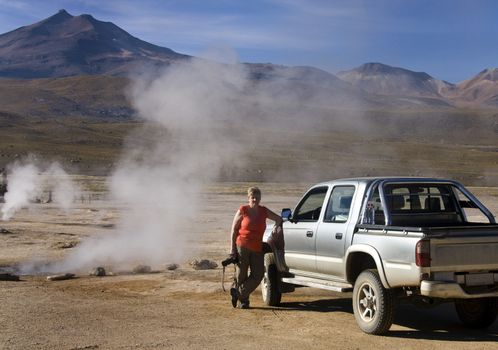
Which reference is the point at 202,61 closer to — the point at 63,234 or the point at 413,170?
the point at 63,234

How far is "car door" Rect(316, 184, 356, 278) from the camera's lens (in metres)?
10.0

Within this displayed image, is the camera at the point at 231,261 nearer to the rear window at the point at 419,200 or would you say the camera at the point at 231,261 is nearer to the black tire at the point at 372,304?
the black tire at the point at 372,304

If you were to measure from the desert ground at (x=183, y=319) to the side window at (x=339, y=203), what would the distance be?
1475mm

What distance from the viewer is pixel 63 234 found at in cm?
2572

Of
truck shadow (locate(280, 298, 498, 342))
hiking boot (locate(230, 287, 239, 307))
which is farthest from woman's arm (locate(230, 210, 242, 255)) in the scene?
truck shadow (locate(280, 298, 498, 342))

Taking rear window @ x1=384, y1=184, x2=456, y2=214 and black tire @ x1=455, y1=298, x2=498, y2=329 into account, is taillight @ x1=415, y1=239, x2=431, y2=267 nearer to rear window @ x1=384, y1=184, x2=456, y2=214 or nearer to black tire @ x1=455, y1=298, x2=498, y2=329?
rear window @ x1=384, y1=184, x2=456, y2=214

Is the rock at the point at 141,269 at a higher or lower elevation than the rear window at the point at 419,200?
lower

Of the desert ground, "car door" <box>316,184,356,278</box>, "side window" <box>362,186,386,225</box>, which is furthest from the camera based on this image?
"car door" <box>316,184,356,278</box>

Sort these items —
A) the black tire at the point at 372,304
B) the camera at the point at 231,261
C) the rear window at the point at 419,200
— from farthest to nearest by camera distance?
the camera at the point at 231,261
the rear window at the point at 419,200
the black tire at the point at 372,304

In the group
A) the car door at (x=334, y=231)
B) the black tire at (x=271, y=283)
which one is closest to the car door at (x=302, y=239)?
the car door at (x=334, y=231)

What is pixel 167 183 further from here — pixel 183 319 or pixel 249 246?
pixel 183 319

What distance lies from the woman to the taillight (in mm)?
3223

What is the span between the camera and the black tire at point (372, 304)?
9086mm

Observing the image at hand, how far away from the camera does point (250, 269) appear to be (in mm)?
11250
